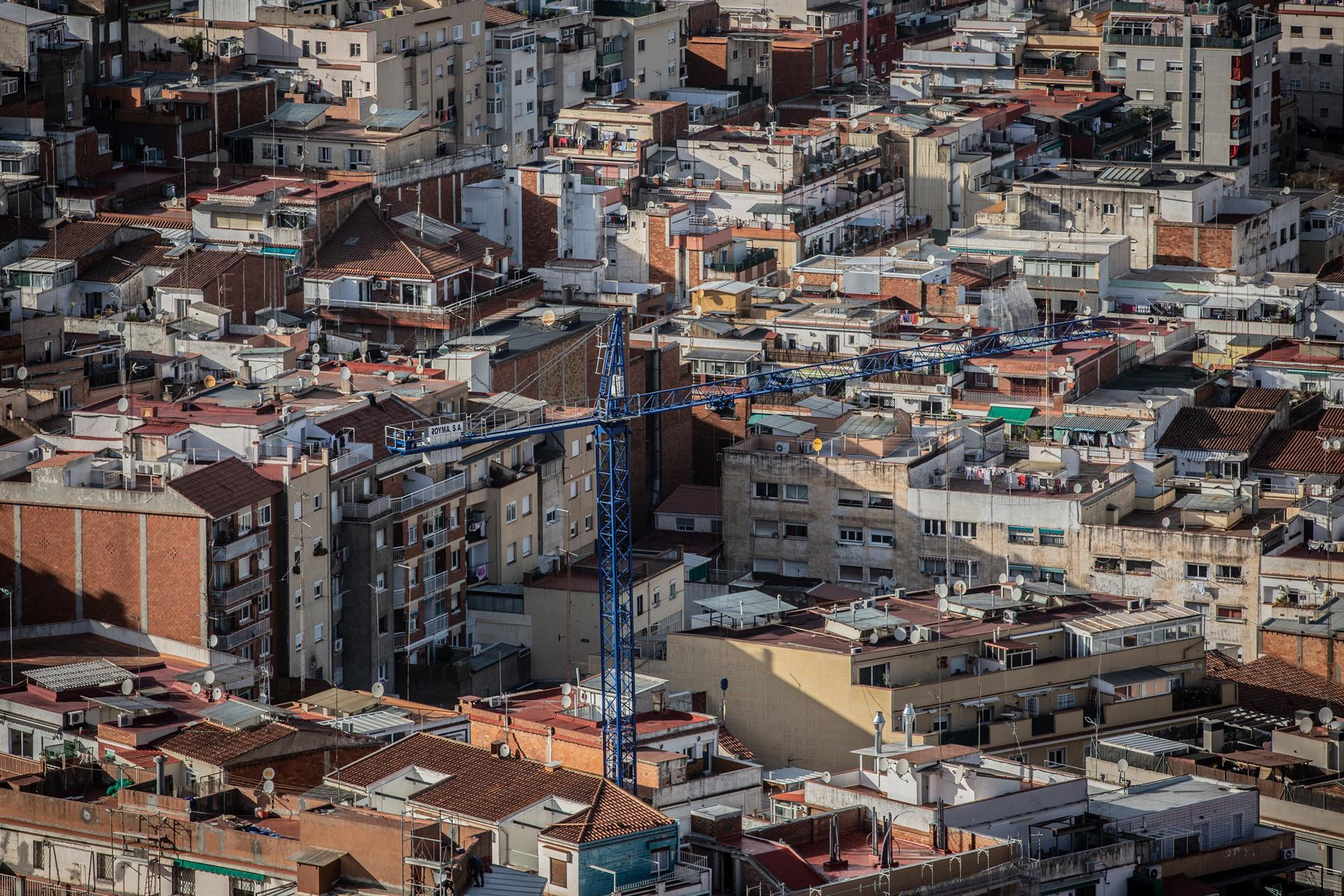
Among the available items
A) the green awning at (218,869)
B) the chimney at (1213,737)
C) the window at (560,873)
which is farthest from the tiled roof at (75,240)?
the window at (560,873)

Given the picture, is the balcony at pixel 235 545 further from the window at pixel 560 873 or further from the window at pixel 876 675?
the window at pixel 560 873

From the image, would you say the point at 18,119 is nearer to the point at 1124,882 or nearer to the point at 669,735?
the point at 669,735

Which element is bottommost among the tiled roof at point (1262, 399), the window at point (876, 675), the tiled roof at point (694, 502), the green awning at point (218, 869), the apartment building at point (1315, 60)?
the tiled roof at point (694, 502)

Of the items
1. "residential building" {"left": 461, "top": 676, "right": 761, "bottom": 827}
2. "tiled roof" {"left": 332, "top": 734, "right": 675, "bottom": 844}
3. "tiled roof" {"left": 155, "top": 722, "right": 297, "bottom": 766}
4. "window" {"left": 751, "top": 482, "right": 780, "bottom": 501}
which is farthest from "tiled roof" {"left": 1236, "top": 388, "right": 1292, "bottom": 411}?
"tiled roof" {"left": 155, "top": 722, "right": 297, "bottom": 766}

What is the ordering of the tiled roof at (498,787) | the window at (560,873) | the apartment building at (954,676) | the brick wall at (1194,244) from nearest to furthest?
the window at (560,873)
the tiled roof at (498,787)
the apartment building at (954,676)
the brick wall at (1194,244)

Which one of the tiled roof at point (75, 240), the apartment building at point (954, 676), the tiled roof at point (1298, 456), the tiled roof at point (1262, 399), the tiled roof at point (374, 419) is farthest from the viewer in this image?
the tiled roof at point (75, 240)

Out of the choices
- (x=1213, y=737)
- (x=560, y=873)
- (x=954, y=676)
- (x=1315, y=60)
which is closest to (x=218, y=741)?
(x=560, y=873)

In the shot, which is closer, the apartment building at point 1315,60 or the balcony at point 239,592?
the balcony at point 239,592
